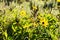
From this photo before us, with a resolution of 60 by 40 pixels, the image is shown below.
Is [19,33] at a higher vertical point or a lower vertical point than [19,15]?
lower

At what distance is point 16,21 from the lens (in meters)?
5.24

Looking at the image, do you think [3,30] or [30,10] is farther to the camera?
[30,10]

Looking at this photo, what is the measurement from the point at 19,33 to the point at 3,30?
14.7 inches

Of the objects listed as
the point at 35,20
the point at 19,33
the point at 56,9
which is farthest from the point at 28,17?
the point at 56,9

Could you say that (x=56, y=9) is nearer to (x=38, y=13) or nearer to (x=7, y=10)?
(x=38, y=13)

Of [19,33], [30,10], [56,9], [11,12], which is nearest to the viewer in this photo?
[19,33]

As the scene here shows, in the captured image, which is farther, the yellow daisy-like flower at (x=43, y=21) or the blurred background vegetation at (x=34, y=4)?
the blurred background vegetation at (x=34, y=4)

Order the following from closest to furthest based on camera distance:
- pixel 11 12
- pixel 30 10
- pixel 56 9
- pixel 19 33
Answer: pixel 19 33 < pixel 11 12 < pixel 30 10 < pixel 56 9

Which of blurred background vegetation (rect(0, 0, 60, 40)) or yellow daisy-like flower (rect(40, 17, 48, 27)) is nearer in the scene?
yellow daisy-like flower (rect(40, 17, 48, 27))

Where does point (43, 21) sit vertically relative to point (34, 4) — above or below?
below

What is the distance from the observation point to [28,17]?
17.7 ft

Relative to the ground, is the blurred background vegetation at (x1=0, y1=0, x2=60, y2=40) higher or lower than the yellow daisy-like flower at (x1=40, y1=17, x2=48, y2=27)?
higher

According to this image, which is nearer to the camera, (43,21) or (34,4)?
(43,21)

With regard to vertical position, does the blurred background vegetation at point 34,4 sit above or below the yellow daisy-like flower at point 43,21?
above
